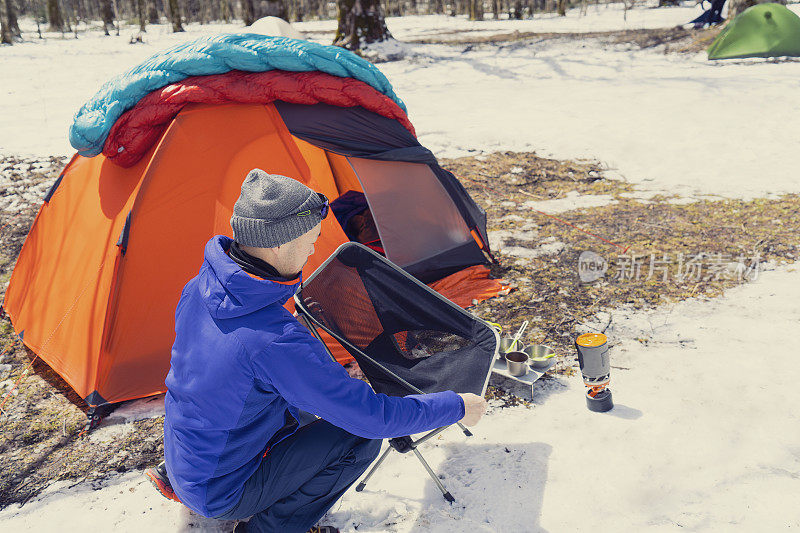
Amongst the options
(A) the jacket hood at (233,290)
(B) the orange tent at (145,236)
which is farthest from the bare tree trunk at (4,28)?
(A) the jacket hood at (233,290)

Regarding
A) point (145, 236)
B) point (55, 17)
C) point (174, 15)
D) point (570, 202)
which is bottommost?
point (570, 202)

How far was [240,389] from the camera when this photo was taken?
194 centimetres

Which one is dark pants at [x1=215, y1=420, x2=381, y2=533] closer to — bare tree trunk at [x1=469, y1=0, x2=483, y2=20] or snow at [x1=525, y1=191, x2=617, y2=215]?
snow at [x1=525, y1=191, x2=617, y2=215]

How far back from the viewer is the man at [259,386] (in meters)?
1.92

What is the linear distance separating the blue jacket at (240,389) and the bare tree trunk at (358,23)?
1099cm

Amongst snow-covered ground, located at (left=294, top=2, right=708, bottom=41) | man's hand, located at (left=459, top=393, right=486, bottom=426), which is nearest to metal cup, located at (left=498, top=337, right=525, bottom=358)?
man's hand, located at (left=459, top=393, right=486, bottom=426)

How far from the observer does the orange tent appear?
11.5 ft

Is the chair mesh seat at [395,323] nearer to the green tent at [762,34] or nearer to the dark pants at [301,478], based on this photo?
the dark pants at [301,478]

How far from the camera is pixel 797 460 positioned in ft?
8.92

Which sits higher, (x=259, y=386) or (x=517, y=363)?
(x=259, y=386)

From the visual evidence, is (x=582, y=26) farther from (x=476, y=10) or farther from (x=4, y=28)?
(x=4, y=28)

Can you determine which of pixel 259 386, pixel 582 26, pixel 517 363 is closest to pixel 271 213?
pixel 259 386

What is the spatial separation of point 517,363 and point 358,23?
1052 cm

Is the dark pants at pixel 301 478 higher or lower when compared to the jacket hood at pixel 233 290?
lower
